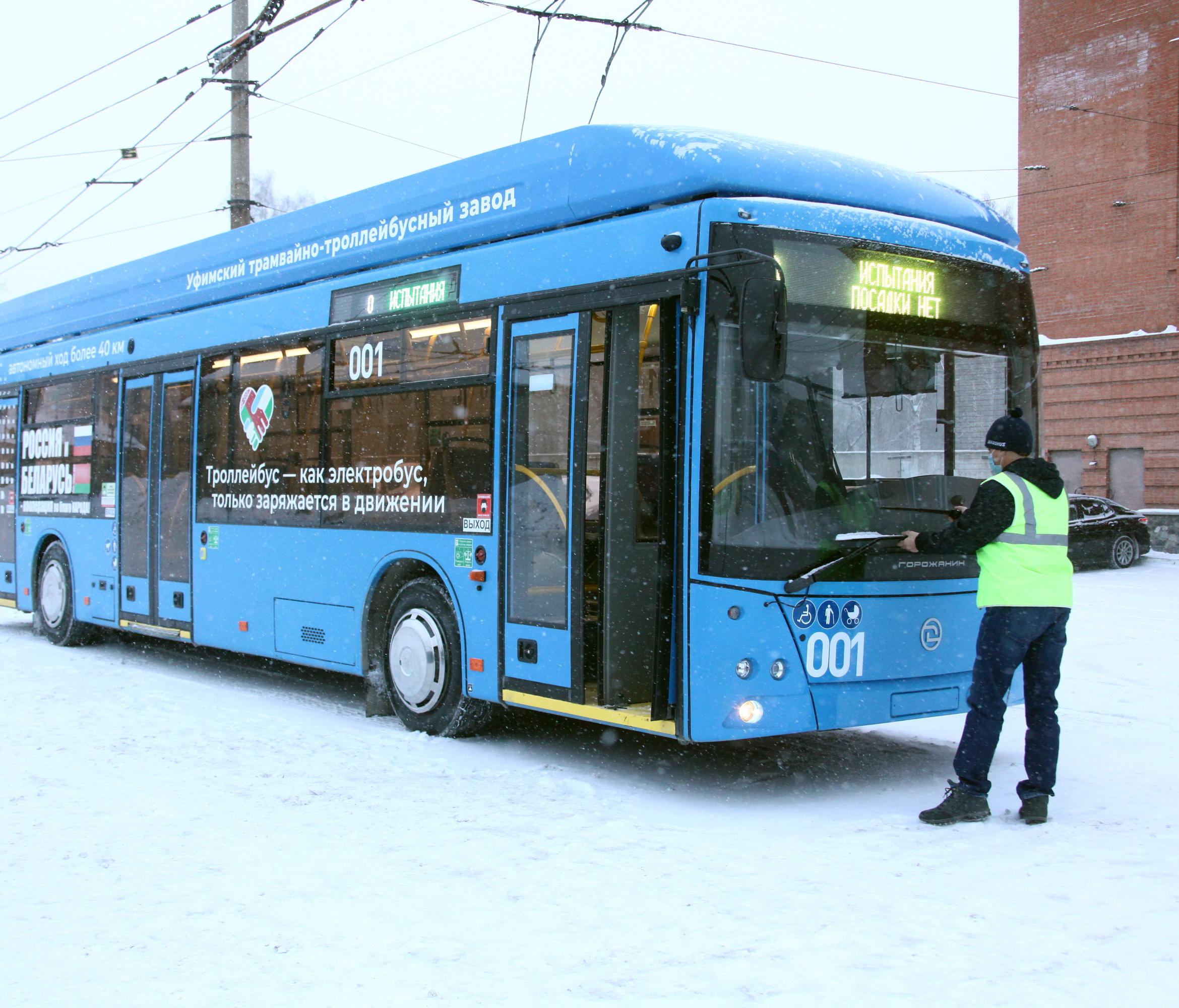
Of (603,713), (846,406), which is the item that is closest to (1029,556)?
(846,406)

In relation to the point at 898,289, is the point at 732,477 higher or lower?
lower

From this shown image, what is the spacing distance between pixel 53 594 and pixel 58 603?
197 mm

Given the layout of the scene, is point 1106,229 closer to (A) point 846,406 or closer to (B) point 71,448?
(B) point 71,448

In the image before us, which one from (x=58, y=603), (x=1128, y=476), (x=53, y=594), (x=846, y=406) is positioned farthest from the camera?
(x=1128, y=476)

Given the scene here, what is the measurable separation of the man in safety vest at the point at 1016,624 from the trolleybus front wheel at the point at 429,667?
307 centimetres

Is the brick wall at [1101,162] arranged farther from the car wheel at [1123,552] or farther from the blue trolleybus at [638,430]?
the blue trolleybus at [638,430]

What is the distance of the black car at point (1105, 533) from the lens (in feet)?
74.3

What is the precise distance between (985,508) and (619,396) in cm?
194

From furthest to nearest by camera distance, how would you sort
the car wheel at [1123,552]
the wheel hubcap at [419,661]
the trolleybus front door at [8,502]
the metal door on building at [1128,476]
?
the metal door on building at [1128,476], the car wheel at [1123,552], the trolleybus front door at [8,502], the wheel hubcap at [419,661]

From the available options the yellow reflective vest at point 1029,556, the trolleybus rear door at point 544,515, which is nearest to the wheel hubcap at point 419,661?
the trolleybus rear door at point 544,515

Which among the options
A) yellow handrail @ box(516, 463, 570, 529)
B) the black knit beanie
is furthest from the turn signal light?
the black knit beanie

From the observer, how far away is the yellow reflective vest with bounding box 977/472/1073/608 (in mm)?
6000

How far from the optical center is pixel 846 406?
6.39 meters

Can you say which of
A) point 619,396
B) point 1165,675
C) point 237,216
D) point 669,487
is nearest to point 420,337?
point 619,396
